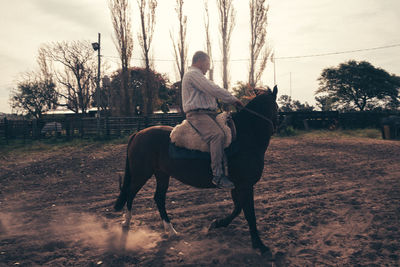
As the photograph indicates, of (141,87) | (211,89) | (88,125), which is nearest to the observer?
(211,89)

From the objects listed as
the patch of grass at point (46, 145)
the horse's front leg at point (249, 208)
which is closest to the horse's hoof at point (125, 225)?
the horse's front leg at point (249, 208)

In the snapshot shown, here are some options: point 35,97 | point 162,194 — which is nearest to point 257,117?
point 162,194

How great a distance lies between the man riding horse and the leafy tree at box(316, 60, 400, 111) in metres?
41.4

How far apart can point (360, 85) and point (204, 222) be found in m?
41.5

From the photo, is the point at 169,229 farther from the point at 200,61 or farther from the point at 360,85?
the point at 360,85

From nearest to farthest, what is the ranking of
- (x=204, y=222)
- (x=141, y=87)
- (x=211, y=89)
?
(x=211, y=89) → (x=204, y=222) → (x=141, y=87)

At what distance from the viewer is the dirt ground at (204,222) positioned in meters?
3.25

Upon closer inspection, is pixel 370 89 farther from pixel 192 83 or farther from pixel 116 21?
pixel 192 83

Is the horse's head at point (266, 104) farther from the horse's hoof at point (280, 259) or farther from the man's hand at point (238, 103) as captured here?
the horse's hoof at point (280, 259)

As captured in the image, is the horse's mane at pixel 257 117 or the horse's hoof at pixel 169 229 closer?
the horse's mane at pixel 257 117

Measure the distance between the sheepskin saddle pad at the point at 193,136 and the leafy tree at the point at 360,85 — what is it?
4138cm

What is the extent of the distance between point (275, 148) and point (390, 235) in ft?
27.6

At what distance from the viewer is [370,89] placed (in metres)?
36.6

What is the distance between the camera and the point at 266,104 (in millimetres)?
3666
